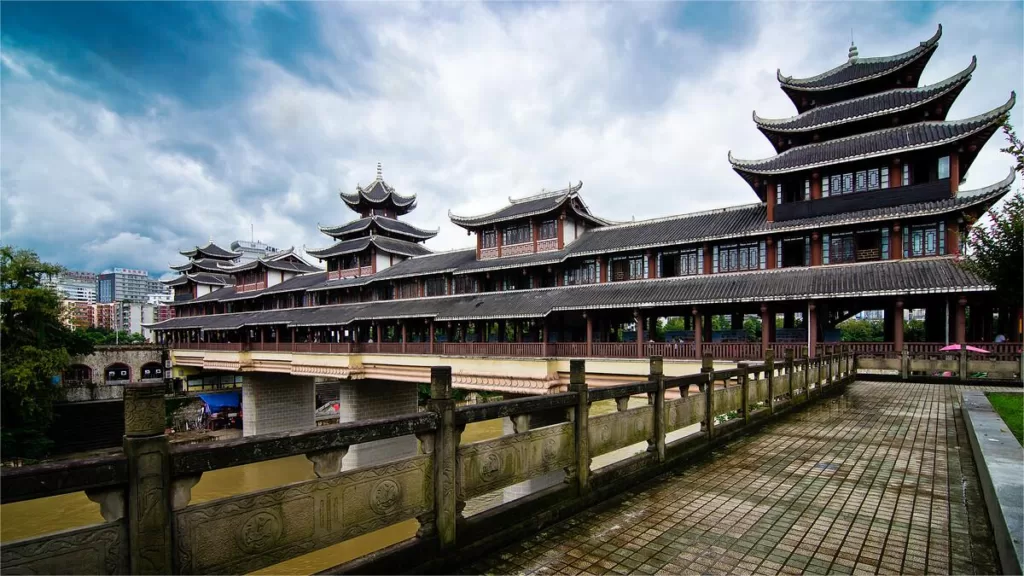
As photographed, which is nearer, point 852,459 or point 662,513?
point 662,513

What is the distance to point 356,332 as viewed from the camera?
37438 millimetres

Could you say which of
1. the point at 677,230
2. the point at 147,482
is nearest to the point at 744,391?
the point at 147,482

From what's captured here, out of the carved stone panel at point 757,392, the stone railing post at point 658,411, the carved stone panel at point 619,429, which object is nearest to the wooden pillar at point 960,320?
the carved stone panel at point 757,392

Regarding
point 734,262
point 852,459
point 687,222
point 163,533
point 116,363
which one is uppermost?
point 687,222

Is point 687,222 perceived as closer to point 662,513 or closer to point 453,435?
point 662,513

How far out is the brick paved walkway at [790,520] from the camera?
4.27 m

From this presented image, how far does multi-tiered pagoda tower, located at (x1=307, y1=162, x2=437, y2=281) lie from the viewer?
3766 cm

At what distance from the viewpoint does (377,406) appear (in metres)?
29.9

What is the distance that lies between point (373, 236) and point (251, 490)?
24461mm

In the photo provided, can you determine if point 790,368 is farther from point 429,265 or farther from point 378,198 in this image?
point 378,198

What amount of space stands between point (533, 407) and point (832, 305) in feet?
71.2

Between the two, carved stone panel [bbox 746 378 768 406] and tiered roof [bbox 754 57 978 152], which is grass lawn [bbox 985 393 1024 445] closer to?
carved stone panel [bbox 746 378 768 406]

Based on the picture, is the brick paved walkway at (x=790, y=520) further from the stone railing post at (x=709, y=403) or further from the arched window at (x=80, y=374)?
the arched window at (x=80, y=374)

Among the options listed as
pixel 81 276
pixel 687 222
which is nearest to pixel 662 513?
pixel 687 222
